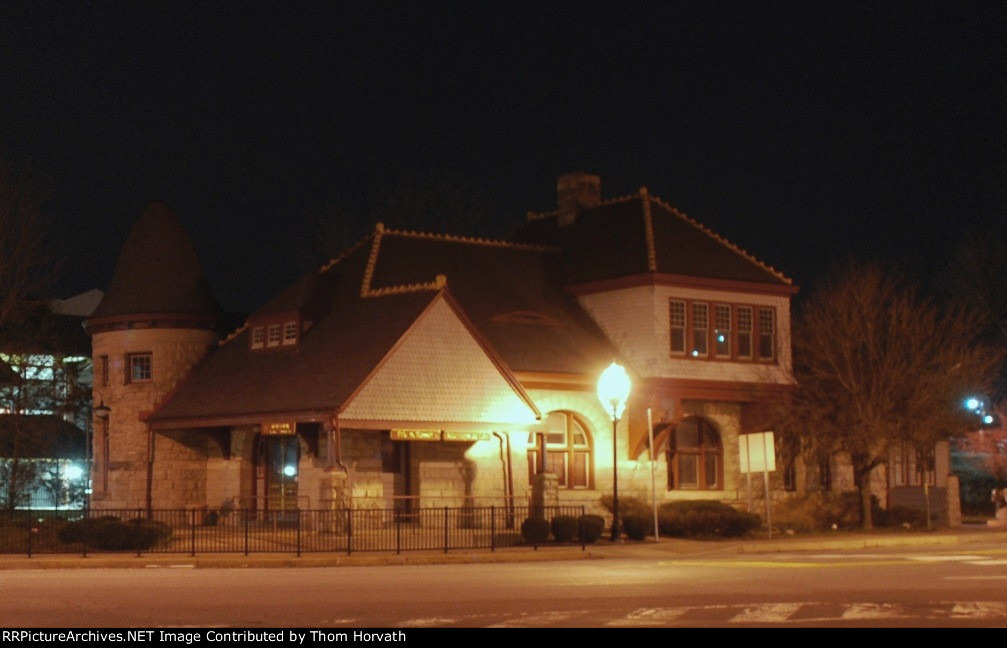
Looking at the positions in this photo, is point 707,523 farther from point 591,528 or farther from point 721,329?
point 721,329

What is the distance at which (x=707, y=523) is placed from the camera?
3875 cm

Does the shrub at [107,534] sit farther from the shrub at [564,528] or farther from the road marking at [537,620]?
the road marking at [537,620]

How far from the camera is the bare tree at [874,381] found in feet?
143

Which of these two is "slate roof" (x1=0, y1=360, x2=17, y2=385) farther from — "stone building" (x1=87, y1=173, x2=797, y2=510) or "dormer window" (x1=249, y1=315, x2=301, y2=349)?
"dormer window" (x1=249, y1=315, x2=301, y2=349)

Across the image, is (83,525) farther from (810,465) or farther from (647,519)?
(810,465)

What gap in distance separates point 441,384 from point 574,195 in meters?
13.7

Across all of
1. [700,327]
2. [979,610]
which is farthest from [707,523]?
[979,610]

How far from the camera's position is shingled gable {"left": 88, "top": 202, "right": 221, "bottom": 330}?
4619 cm

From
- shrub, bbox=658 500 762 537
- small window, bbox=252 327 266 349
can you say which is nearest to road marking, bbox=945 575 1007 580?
shrub, bbox=658 500 762 537

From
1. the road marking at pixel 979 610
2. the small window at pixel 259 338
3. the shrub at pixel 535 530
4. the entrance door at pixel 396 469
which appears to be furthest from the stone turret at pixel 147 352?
the road marking at pixel 979 610

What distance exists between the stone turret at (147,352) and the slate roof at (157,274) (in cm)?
3
